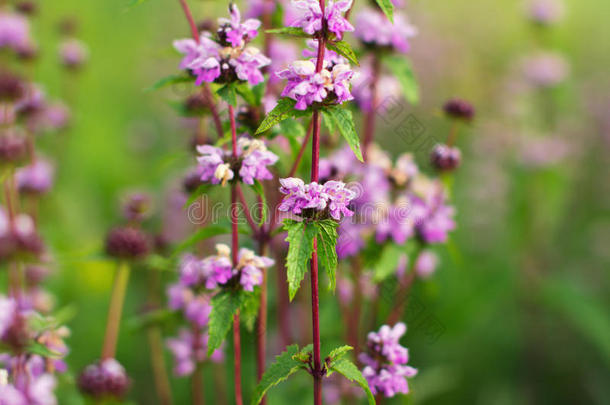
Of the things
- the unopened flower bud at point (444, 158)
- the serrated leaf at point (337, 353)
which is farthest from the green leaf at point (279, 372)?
the unopened flower bud at point (444, 158)

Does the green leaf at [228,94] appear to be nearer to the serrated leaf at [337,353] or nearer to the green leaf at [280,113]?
the green leaf at [280,113]

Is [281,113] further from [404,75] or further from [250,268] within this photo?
[404,75]

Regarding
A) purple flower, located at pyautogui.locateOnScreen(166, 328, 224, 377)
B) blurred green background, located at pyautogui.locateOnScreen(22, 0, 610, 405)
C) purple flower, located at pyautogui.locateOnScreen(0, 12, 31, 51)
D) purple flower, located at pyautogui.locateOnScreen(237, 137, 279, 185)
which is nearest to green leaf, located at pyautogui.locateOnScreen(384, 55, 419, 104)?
blurred green background, located at pyautogui.locateOnScreen(22, 0, 610, 405)

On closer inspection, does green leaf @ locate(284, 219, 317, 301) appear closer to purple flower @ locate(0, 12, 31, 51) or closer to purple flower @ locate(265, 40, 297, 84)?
purple flower @ locate(265, 40, 297, 84)

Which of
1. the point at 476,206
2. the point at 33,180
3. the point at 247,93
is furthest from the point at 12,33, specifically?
the point at 476,206

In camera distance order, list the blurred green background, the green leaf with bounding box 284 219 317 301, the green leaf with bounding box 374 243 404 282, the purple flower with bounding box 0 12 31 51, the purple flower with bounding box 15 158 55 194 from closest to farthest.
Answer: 1. the green leaf with bounding box 284 219 317 301
2. the green leaf with bounding box 374 243 404 282
3. the purple flower with bounding box 15 158 55 194
4. the purple flower with bounding box 0 12 31 51
5. the blurred green background

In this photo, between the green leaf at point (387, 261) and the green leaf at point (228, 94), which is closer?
the green leaf at point (228, 94)
